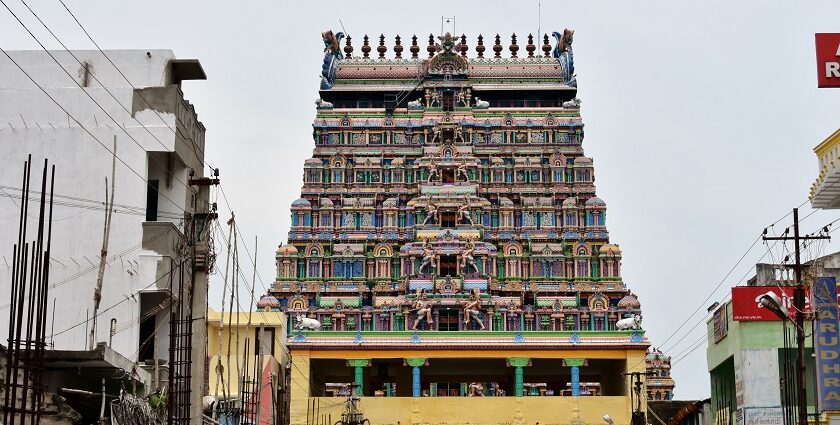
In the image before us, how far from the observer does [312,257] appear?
3826 inches

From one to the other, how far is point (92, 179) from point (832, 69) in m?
23.0

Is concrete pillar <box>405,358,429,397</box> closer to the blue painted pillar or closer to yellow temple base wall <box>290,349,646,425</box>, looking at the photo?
the blue painted pillar

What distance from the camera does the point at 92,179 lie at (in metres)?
43.3

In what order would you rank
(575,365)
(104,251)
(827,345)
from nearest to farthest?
(104,251) < (827,345) < (575,365)

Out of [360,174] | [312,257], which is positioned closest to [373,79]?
[360,174]

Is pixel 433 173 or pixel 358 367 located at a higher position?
pixel 433 173

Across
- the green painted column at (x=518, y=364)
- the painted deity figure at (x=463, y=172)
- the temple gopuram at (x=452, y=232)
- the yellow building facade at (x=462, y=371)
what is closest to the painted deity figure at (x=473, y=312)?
the temple gopuram at (x=452, y=232)

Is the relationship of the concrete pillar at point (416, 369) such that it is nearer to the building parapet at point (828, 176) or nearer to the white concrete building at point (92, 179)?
the white concrete building at point (92, 179)

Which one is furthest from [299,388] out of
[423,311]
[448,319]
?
[448,319]

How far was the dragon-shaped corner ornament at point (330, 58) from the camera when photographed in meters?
109

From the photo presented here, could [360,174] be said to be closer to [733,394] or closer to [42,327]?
[733,394]

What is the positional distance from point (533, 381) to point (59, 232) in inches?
1635

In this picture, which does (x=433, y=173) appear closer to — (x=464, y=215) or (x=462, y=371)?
(x=464, y=215)

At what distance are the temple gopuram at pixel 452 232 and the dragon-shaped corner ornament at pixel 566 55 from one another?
0.16 meters
